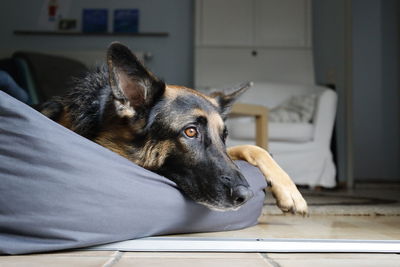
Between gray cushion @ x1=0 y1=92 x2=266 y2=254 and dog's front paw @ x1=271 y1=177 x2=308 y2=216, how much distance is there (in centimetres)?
41

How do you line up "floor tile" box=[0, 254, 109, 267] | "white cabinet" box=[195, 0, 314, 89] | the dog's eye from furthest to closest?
"white cabinet" box=[195, 0, 314, 89], the dog's eye, "floor tile" box=[0, 254, 109, 267]

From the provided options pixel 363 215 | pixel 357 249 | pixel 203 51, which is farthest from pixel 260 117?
pixel 203 51

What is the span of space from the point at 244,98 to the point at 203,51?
1113mm

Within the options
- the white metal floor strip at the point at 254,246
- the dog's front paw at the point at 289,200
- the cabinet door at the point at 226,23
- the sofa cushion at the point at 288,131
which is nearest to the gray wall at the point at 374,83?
the cabinet door at the point at 226,23

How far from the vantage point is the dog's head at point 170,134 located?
1.24 meters

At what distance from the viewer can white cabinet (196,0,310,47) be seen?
565cm

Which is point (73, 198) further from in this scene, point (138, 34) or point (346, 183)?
point (138, 34)

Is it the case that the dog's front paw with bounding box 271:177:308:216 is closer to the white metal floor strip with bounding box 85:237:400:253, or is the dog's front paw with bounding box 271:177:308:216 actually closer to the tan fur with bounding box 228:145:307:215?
the tan fur with bounding box 228:145:307:215

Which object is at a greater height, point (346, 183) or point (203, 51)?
point (203, 51)

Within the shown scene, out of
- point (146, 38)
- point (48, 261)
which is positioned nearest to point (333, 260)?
point (48, 261)

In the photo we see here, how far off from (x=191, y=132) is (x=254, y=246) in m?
0.36

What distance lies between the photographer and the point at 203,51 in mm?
5652

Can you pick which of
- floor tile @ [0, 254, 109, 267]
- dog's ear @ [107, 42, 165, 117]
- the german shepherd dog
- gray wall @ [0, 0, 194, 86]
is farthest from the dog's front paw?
gray wall @ [0, 0, 194, 86]

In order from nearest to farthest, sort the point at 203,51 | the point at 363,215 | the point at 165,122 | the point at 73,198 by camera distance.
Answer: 1. the point at 73,198
2. the point at 165,122
3. the point at 363,215
4. the point at 203,51
